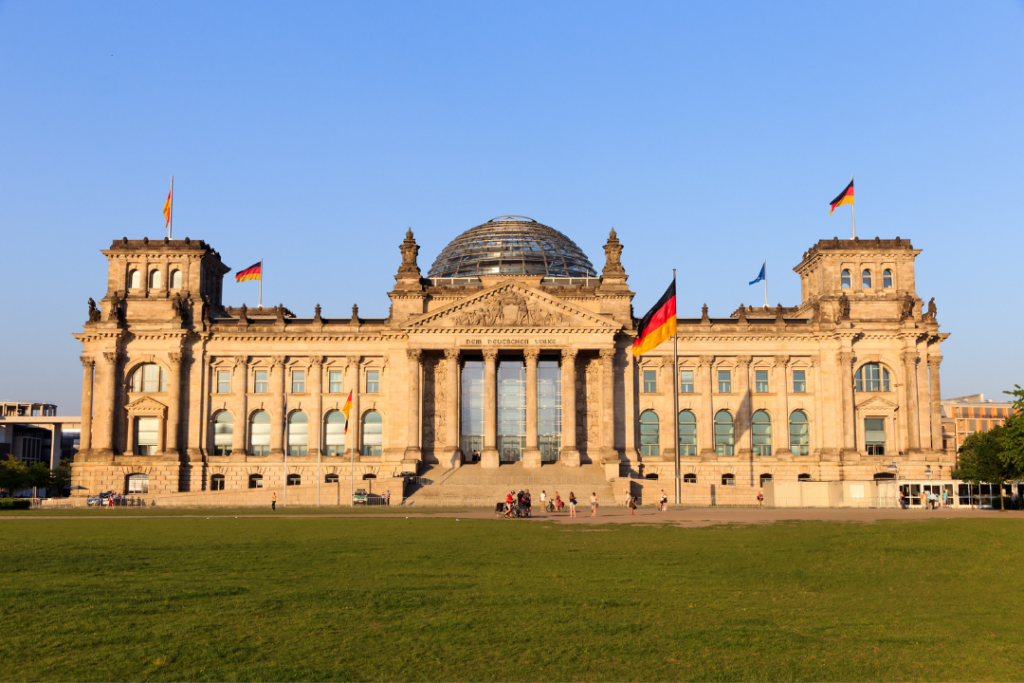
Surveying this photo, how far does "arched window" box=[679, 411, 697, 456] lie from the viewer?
9200cm

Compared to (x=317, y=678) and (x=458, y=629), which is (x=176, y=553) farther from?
(x=317, y=678)

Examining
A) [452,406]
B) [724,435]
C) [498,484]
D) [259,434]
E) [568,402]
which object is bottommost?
[498,484]

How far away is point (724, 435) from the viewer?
92.1 meters

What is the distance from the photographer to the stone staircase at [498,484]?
7325cm

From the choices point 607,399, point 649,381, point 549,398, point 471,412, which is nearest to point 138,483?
point 471,412

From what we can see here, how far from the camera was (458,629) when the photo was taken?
18.1 m

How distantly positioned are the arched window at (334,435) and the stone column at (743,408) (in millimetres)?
38572

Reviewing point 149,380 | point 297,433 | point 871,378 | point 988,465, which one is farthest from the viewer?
point 297,433

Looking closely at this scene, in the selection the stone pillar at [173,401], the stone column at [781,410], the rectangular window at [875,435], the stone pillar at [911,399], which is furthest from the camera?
the stone column at [781,410]

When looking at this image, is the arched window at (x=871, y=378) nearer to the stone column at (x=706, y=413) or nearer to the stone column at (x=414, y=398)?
the stone column at (x=706, y=413)

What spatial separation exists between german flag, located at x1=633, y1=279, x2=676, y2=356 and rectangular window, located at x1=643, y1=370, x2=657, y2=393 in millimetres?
28651

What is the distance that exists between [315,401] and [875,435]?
5433cm

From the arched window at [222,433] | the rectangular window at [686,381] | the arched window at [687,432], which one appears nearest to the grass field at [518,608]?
the arched window at [687,432]

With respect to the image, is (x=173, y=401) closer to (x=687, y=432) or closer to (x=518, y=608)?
(x=687, y=432)
